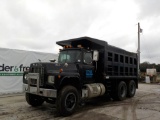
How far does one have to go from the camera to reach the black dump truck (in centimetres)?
708

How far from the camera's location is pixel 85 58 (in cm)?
863

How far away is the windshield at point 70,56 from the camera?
8.45 m

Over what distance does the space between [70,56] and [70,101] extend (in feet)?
7.01

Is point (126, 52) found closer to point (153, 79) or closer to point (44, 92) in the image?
point (44, 92)

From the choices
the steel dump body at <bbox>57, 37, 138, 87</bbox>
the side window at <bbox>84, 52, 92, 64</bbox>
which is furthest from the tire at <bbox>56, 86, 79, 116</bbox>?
the steel dump body at <bbox>57, 37, 138, 87</bbox>

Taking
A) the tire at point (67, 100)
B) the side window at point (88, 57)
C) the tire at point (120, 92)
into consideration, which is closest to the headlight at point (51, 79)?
the tire at point (67, 100)

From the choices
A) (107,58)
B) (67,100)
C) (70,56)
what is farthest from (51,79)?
(107,58)

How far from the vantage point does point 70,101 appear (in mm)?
7418

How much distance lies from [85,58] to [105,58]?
1534 millimetres

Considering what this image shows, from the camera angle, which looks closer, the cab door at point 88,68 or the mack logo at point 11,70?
the cab door at point 88,68

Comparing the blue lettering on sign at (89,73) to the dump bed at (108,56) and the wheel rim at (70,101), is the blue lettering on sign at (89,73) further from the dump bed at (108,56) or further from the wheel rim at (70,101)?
the wheel rim at (70,101)

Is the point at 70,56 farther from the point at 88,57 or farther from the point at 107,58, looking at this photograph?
the point at 107,58

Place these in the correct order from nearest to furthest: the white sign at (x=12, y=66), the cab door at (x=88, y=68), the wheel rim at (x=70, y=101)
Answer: the wheel rim at (x=70, y=101) → the cab door at (x=88, y=68) → the white sign at (x=12, y=66)

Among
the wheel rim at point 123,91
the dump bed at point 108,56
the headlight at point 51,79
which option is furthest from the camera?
the wheel rim at point 123,91
